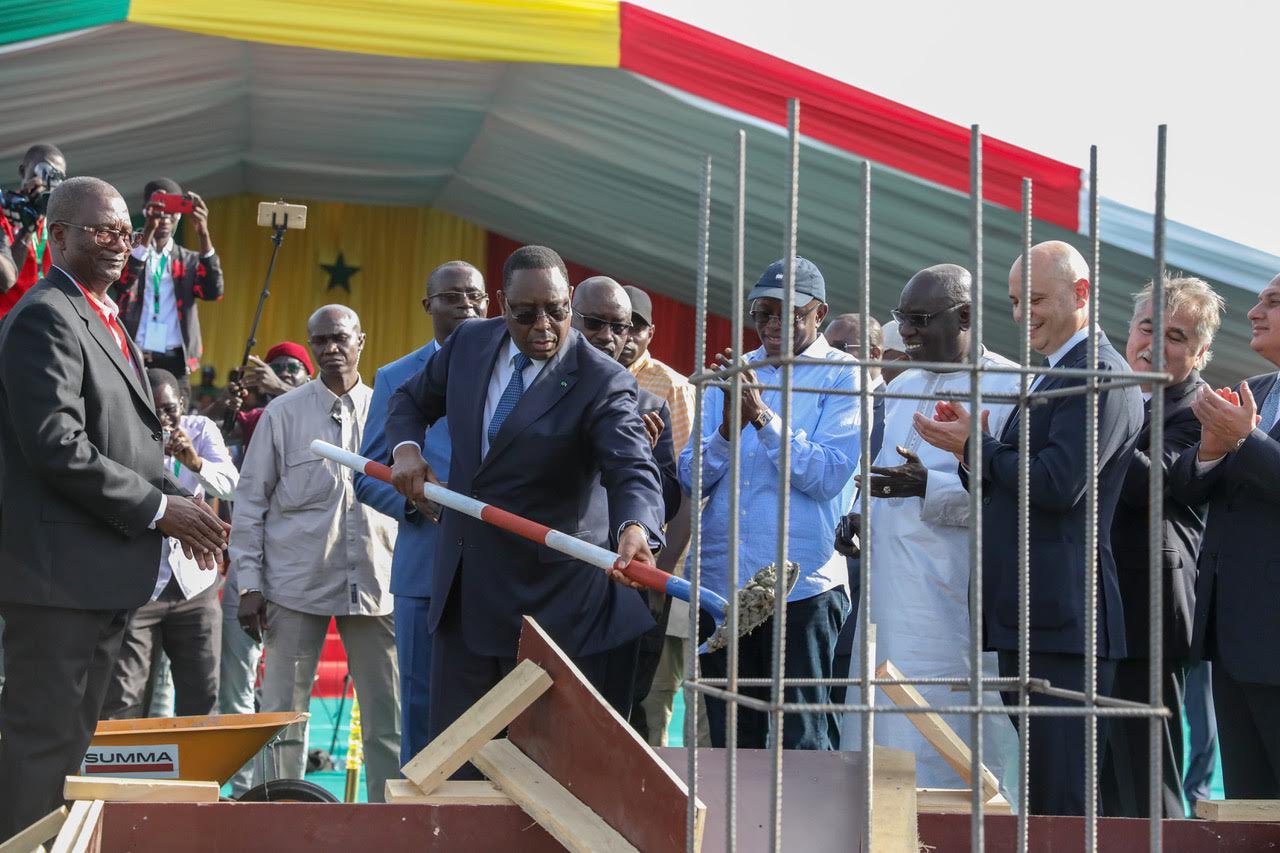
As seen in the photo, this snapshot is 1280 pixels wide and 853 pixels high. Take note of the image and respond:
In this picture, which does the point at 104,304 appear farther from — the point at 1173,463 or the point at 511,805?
the point at 1173,463

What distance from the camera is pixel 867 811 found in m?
2.23

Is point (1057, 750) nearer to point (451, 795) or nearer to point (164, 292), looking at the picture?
point (451, 795)

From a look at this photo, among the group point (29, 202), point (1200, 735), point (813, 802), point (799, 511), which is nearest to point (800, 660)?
point (799, 511)

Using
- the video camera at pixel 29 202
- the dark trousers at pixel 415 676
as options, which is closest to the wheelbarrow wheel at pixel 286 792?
the dark trousers at pixel 415 676

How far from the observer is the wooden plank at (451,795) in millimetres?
3076

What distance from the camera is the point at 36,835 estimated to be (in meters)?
3.15

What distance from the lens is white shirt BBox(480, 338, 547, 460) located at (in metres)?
4.14

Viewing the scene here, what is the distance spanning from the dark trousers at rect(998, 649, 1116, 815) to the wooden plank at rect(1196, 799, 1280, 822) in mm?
485

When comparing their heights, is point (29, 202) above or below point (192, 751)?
above

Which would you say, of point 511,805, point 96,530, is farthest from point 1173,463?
point 96,530

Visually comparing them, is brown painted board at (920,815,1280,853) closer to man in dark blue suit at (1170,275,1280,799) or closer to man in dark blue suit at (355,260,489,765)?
man in dark blue suit at (1170,275,1280,799)

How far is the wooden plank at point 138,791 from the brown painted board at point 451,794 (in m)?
0.36

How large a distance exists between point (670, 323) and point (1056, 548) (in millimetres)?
11293

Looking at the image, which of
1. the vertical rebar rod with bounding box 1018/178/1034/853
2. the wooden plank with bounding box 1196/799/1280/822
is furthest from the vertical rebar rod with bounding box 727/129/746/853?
the wooden plank with bounding box 1196/799/1280/822
